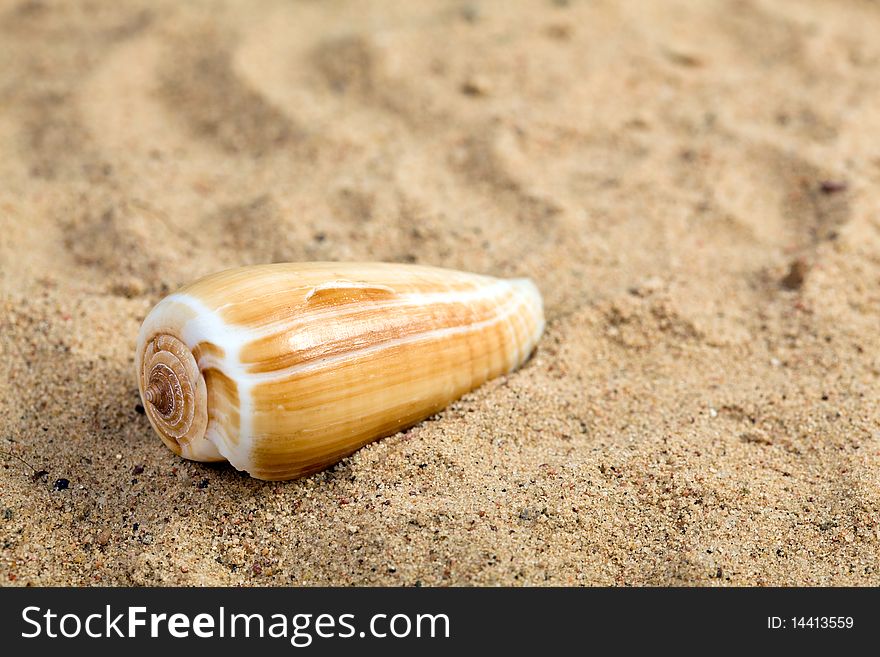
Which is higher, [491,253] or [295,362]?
[295,362]

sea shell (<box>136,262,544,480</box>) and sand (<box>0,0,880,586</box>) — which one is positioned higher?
sea shell (<box>136,262,544,480</box>)

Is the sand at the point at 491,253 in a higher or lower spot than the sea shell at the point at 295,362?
lower

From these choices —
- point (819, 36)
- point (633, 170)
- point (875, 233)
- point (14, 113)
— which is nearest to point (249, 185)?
point (14, 113)

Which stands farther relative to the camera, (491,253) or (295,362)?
(491,253)
